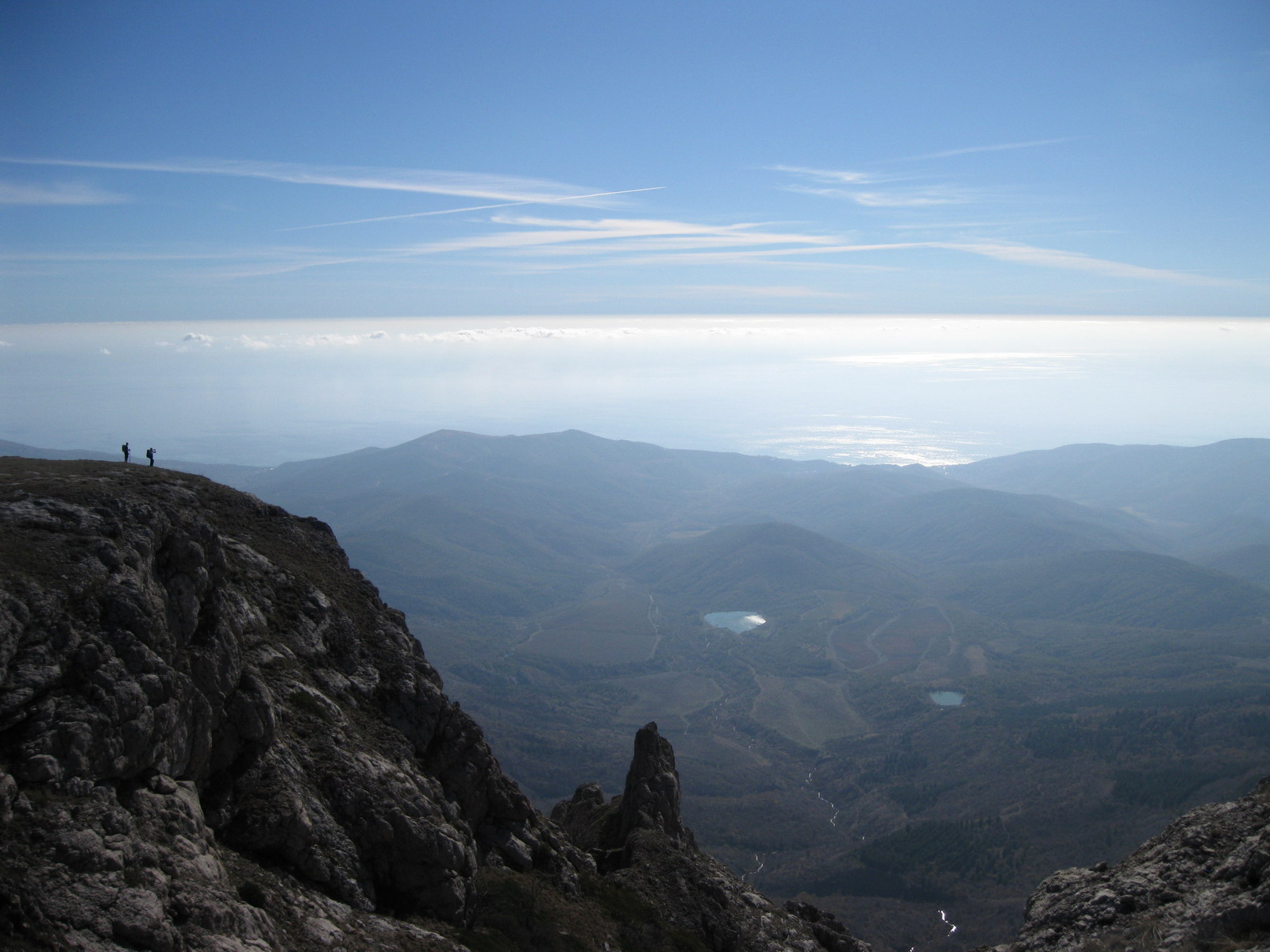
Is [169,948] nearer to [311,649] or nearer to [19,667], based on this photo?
[19,667]

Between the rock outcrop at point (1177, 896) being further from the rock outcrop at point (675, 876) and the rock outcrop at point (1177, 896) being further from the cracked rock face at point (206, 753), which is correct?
the cracked rock face at point (206, 753)

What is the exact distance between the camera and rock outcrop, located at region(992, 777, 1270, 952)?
24672 millimetres

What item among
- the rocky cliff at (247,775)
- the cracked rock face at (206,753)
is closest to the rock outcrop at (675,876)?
the rocky cliff at (247,775)

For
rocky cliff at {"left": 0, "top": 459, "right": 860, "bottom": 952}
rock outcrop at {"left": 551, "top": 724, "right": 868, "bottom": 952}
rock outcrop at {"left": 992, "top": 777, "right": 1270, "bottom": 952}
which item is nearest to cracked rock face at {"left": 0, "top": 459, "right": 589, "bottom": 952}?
rocky cliff at {"left": 0, "top": 459, "right": 860, "bottom": 952}

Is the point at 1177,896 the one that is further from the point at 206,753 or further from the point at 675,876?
the point at 206,753

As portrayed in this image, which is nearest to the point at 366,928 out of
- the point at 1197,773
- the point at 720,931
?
the point at 720,931

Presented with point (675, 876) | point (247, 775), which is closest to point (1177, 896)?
point (675, 876)

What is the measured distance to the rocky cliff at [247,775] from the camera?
58.5 ft

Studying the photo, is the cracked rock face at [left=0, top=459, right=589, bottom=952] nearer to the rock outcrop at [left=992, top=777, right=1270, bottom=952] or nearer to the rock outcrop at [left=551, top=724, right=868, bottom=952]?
the rock outcrop at [left=551, top=724, right=868, bottom=952]

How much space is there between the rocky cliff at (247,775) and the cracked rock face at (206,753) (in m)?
0.07

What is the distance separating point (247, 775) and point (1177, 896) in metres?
34.7

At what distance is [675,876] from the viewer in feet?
134

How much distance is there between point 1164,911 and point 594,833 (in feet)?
108

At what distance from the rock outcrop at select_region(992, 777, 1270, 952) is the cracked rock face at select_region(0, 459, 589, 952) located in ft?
71.7
